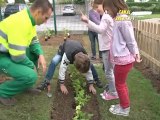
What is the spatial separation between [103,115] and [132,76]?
7.75ft

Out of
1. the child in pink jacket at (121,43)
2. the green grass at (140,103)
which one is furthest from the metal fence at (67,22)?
the child in pink jacket at (121,43)

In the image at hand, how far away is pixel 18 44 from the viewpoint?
15.1ft

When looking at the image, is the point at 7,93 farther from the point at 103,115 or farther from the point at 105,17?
the point at 105,17

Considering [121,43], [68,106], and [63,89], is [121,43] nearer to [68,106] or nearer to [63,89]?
[68,106]

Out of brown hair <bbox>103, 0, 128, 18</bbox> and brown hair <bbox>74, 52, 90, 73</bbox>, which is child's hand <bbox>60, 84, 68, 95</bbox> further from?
brown hair <bbox>103, 0, 128, 18</bbox>

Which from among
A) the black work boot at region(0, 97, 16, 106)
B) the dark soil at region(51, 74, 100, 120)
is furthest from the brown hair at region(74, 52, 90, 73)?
the black work boot at region(0, 97, 16, 106)

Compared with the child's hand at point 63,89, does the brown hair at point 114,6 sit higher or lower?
higher

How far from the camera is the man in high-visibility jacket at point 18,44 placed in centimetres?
465

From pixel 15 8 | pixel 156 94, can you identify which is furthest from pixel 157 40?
pixel 15 8

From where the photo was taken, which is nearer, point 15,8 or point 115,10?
point 115,10

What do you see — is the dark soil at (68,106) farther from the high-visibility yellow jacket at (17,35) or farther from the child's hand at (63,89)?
the high-visibility yellow jacket at (17,35)

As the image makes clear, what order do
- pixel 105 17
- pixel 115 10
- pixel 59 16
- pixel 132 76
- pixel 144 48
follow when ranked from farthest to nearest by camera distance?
pixel 59 16, pixel 144 48, pixel 132 76, pixel 105 17, pixel 115 10

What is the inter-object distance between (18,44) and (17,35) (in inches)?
4.9

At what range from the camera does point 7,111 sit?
4887mm
